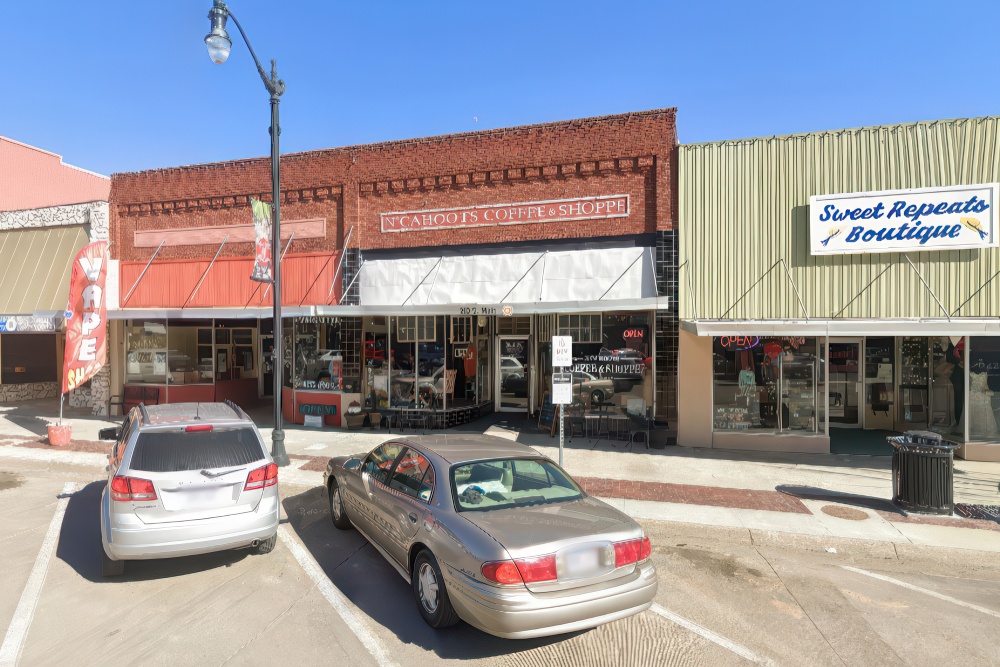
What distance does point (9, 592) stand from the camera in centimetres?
532

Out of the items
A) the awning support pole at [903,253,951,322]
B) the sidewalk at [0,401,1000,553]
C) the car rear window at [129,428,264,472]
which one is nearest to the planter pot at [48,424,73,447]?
the sidewalk at [0,401,1000,553]

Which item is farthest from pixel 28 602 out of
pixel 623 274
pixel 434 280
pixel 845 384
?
pixel 845 384

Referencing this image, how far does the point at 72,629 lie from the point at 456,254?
1051 centimetres

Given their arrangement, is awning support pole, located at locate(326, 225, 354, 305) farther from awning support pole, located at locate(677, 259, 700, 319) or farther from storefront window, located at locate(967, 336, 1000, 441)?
storefront window, located at locate(967, 336, 1000, 441)

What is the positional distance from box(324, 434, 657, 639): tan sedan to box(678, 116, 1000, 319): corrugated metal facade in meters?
7.93

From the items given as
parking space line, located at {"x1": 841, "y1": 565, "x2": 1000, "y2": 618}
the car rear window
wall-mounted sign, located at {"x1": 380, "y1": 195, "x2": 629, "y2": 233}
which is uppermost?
wall-mounted sign, located at {"x1": 380, "y1": 195, "x2": 629, "y2": 233}

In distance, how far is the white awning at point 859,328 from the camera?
9328 millimetres

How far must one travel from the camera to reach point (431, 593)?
466 centimetres

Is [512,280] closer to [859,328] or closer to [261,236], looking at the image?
[261,236]

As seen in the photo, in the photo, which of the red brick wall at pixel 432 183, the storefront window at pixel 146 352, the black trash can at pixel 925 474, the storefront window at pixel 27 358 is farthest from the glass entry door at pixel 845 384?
the storefront window at pixel 27 358

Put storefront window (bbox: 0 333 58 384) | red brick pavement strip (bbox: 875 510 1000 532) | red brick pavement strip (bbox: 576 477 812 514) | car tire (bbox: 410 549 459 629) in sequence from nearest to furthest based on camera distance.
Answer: car tire (bbox: 410 549 459 629), red brick pavement strip (bbox: 875 510 1000 532), red brick pavement strip (bbox: 576 477 812 514), storefront window (bbox: 0 333 58 384)

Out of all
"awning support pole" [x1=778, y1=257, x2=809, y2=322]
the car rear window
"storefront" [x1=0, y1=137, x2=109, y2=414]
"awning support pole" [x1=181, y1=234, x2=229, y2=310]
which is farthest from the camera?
"storefront" [x1=0, y1=137, x2=109, y2=414]

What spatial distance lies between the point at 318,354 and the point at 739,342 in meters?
10.3

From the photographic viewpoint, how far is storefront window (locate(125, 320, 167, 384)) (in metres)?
16.7
